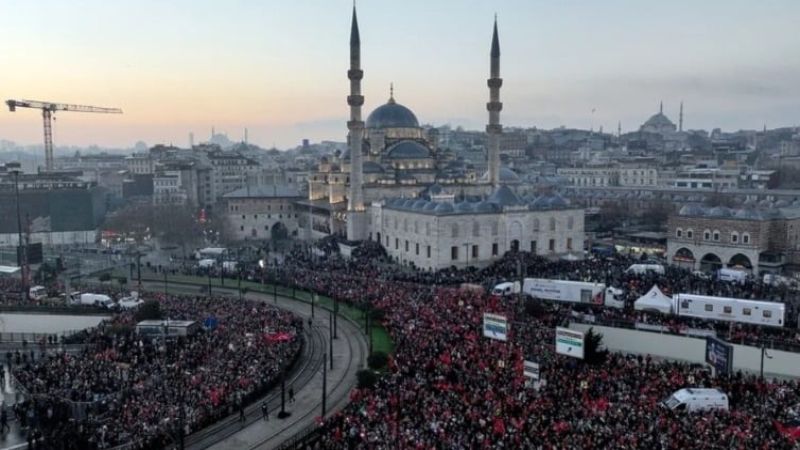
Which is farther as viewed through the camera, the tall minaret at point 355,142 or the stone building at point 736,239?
the tall minaret at point 355,142

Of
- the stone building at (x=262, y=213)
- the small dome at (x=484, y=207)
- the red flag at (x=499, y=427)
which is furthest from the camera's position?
the stone building at (x=262, y=213)

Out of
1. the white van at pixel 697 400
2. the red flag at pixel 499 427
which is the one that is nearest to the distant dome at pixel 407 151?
the white van at pixel 697 400

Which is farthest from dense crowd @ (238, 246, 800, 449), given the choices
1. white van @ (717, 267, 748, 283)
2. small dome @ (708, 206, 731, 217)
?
small dome @ (708, 206, 731, 217)

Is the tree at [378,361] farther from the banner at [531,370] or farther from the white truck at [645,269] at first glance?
the white truck at [645,269]

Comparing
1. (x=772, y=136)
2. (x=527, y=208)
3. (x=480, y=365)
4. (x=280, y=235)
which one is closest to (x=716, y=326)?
(x=480, y=365)

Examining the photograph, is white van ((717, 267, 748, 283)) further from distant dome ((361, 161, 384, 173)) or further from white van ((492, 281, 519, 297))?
distant dome ((361, 161, 384, 173))

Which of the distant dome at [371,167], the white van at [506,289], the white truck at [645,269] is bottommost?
the white van at [506,289]

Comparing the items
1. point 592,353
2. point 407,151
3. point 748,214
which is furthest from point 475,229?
point 592,353
